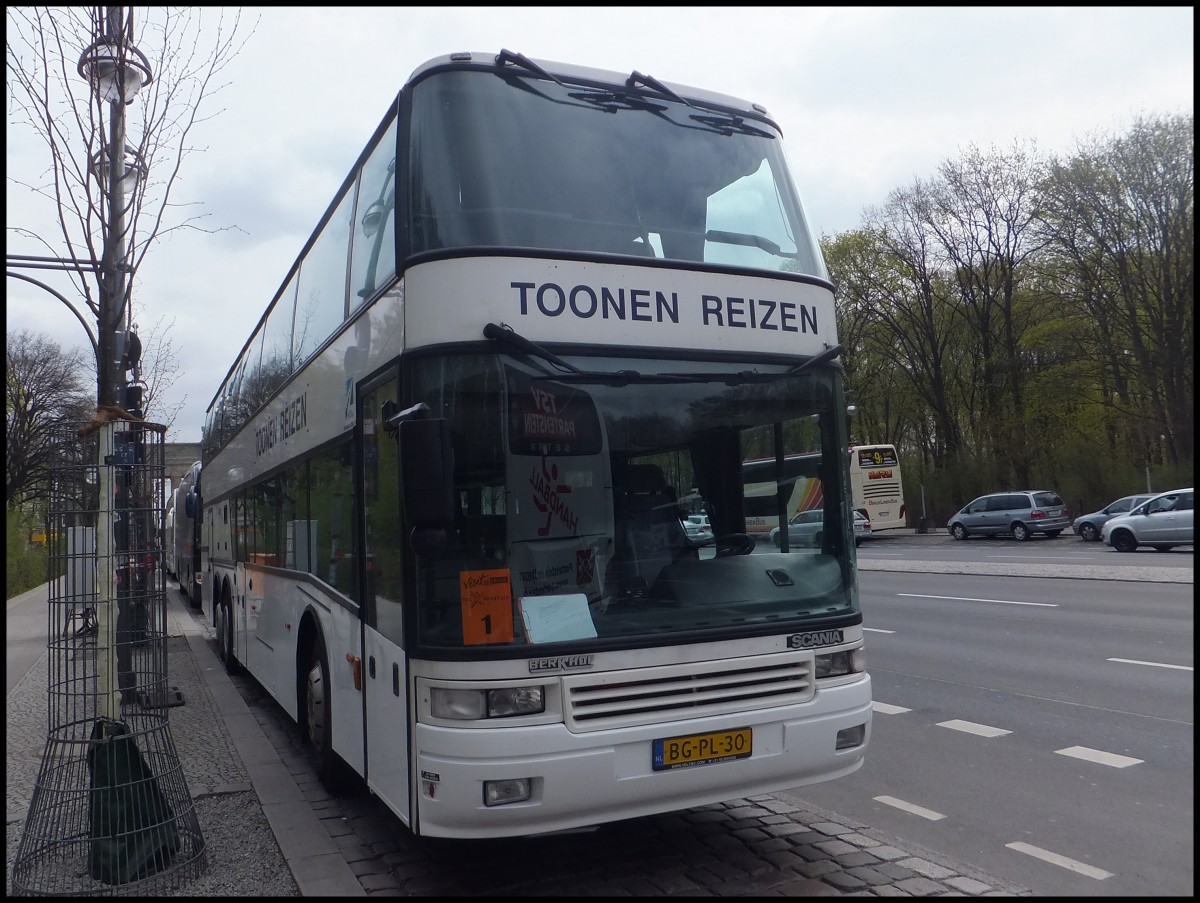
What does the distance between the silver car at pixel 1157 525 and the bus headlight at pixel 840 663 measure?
2463 centimetres

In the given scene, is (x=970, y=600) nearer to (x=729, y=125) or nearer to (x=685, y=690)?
(x=729, y=125)

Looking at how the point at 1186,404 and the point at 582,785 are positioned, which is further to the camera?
the point at 1186,404

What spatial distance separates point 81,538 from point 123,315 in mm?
3421

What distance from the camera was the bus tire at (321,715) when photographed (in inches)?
267

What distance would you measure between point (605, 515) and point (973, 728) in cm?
492

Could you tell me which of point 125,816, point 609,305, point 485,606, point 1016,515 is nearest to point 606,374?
point 609,305

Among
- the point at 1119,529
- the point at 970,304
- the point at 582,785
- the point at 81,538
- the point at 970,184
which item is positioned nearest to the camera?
the point at 582,785

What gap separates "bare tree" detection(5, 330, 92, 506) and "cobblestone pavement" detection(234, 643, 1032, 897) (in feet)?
146

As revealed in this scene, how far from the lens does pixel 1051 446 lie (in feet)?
142

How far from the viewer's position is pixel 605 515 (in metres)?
5.00

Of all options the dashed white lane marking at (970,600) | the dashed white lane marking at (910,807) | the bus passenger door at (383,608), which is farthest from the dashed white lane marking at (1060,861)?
the dashed white lane marking at (970,600)

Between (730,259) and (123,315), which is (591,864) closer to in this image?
(730,259)

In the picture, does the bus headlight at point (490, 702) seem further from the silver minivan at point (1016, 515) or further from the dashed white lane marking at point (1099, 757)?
the silver minivan at point (1016, 515)

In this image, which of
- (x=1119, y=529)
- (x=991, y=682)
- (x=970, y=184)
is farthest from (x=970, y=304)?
(x=991, y=682)
